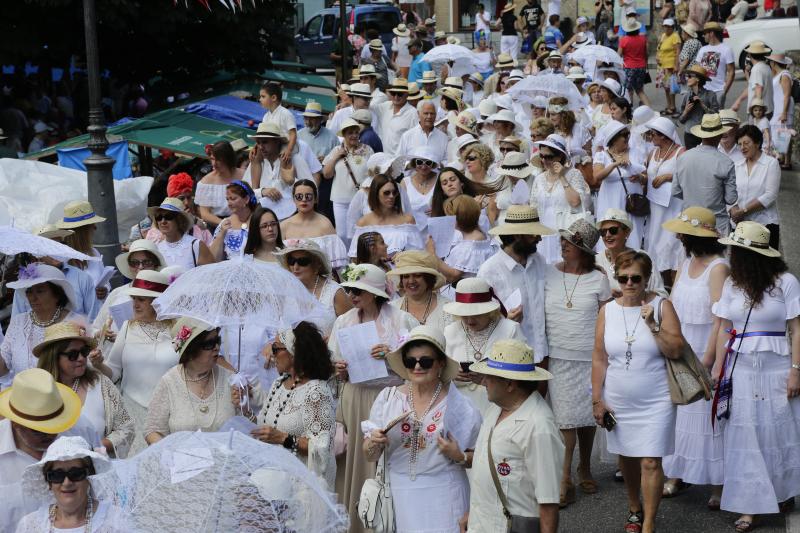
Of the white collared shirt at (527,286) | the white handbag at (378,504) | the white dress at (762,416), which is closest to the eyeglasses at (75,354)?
the white handbag at (378,504)

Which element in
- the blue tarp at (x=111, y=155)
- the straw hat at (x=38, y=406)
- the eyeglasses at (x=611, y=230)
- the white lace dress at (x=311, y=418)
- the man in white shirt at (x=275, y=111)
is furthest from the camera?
the blue tarp at (x=111, y=155)

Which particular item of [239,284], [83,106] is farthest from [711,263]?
[83,106]

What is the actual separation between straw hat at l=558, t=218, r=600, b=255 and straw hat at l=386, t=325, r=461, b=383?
2142mm

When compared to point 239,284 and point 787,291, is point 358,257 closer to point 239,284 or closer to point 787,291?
point 239,284

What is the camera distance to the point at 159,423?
6.75 meters

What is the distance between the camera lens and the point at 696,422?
26.6 feet

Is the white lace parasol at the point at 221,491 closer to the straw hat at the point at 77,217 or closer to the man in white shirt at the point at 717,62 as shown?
the straw hat at the point at 77,217

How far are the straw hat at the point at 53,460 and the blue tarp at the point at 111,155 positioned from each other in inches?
448

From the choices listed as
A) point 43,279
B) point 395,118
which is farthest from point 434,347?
point 395,118

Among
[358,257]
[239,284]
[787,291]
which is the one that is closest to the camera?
[239,284]

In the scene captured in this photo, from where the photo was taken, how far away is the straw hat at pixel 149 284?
7.82 m

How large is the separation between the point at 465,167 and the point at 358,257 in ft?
10.8

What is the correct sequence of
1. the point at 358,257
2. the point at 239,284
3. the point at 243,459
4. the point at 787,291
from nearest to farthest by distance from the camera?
the point at 243,459, the point at 239,284, the point at 787,291, the point at 358,257

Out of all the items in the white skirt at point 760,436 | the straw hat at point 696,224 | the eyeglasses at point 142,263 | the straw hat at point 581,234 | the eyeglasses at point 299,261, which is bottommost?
the white skirt at point 760,436
